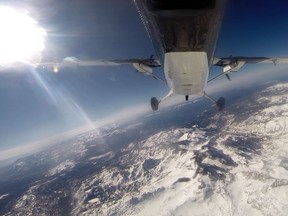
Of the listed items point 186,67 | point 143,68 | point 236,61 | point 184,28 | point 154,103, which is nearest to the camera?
point 184,28

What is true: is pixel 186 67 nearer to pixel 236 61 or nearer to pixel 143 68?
pixel 143 68

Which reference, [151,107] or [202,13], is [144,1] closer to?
[202,13]

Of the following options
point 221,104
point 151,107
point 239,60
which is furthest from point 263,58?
point 151,107

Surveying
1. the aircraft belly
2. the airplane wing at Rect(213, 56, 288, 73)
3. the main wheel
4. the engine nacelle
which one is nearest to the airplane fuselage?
the aircraft belly

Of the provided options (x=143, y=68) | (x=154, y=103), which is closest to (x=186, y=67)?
(x=143, y=68)

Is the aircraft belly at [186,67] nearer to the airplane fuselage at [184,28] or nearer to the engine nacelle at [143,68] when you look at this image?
the airplane fuselage at [184,28]

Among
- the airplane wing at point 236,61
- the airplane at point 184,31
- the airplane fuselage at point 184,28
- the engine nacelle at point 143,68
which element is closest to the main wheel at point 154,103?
the engine nacelle at point 143,68

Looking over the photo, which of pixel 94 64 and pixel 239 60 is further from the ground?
pixel 94 64

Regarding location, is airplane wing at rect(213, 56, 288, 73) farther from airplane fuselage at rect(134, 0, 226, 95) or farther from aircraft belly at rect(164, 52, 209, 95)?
airplane fuselage at rect(134, 0, 226, 95)
